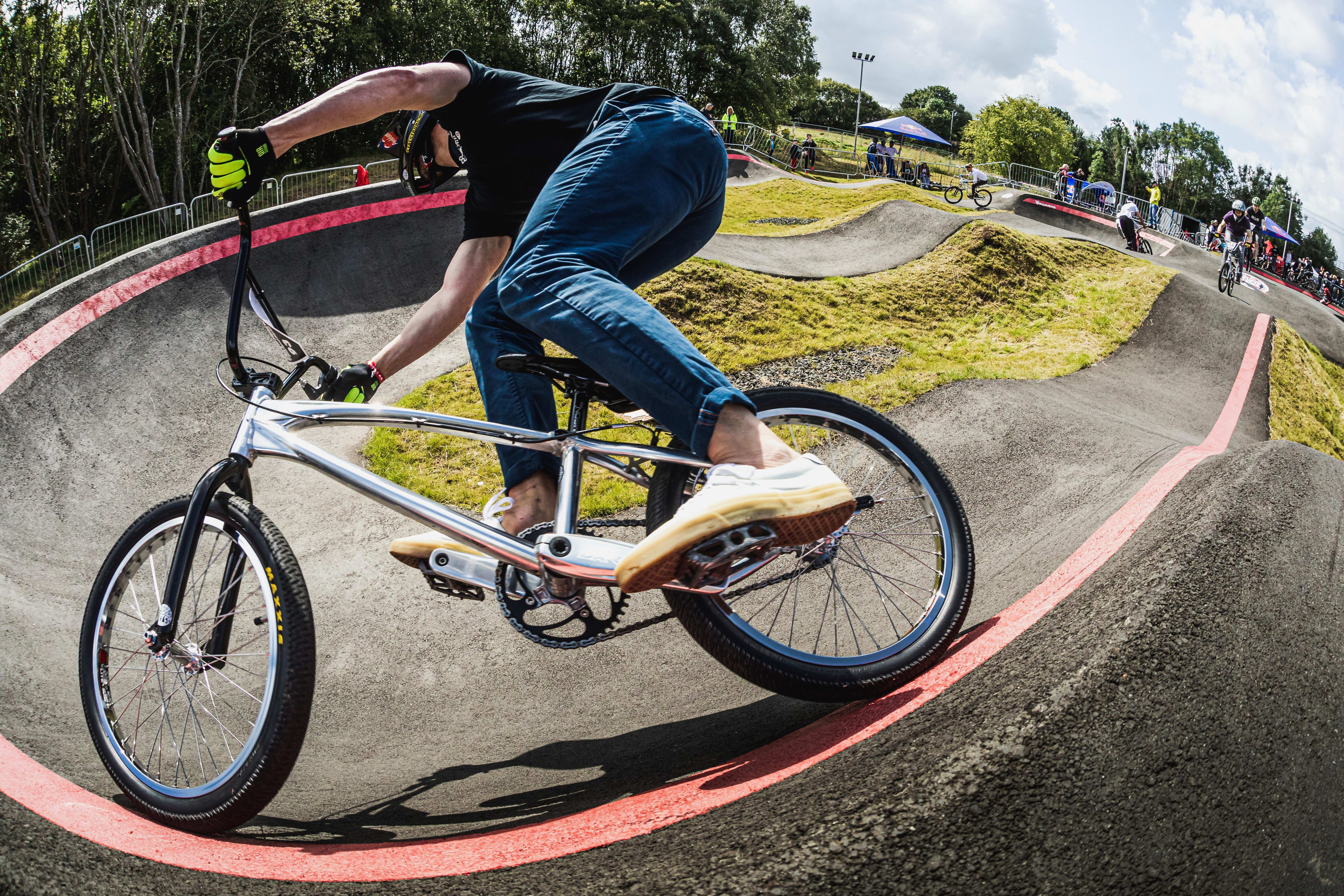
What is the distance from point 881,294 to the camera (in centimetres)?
943

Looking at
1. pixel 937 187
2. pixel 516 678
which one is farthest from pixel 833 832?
pixel 937 187

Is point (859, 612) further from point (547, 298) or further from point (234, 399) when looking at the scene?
point (234, 399)

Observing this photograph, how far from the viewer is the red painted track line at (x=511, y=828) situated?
1745 millimetres

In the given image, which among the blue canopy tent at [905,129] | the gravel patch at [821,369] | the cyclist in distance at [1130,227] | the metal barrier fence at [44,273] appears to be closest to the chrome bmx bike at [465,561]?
the gravel patch at [821,369]

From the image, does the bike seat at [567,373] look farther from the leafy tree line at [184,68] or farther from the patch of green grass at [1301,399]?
the leafy tree line at [184,68]

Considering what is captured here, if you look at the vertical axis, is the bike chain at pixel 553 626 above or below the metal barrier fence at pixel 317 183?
below

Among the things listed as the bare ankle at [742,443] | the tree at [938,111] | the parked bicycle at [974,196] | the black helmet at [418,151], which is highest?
the tree at [938,111]

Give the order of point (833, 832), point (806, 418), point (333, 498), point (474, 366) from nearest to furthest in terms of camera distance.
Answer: point (833, 832) → point (806, 418) → point (474, 366) → point (333, 498)

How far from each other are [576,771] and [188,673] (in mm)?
1191

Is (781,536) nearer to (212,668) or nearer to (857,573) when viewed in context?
(212,668)

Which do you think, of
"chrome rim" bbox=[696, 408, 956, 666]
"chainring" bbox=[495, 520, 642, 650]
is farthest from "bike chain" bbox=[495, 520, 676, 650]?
"chrome rim" bbox=[696, 408, 956, 666]

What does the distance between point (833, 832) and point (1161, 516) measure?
6.43ft

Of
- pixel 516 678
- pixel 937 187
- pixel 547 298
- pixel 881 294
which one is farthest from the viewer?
pixel 937 187

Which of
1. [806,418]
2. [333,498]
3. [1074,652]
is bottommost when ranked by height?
[333,498]
